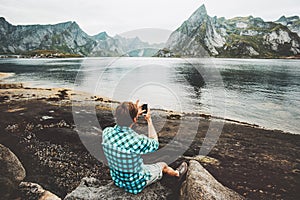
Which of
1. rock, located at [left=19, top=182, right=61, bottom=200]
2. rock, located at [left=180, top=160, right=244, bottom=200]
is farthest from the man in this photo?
rock, located at [left=19, top=182, right=61, bottom=200]

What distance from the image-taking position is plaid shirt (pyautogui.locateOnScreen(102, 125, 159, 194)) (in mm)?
5262

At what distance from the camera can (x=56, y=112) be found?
1903cm

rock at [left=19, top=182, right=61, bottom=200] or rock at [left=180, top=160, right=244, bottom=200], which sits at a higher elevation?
rock at [left=180, top=160, right=244, bottom=200]

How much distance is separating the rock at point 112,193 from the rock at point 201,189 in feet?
2.20

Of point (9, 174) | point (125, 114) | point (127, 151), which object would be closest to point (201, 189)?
point (127, 151)

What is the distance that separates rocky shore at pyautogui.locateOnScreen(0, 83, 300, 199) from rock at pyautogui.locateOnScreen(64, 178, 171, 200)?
30cm

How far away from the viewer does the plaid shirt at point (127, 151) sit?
5.26m

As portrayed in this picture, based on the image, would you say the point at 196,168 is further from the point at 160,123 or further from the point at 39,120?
the point at 39,120

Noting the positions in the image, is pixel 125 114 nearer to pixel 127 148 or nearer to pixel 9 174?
pixel 127 148

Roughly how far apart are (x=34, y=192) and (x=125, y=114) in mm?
4695

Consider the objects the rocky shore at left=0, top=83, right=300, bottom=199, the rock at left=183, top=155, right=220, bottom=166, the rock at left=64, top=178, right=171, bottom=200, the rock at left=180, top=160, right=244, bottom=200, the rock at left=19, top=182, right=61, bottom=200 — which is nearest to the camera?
the rock at left=180, top=160, right=244, bottom=200

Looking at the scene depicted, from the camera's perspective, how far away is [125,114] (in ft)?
17.1

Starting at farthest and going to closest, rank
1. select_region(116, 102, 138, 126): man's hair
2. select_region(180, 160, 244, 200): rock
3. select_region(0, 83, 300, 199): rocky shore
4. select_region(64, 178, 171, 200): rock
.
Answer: select_region(0, 83, 300, 199): rocky shore → select_region(64, 178, 171, 200): rock → select_region(180, 160, 244, 200): rock → select_region(116, 102, 138, 126): man's hair

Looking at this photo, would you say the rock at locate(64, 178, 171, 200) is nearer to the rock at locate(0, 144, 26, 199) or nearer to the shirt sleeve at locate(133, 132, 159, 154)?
the shirt sleeve at locate(133, 132, 159, 154)
